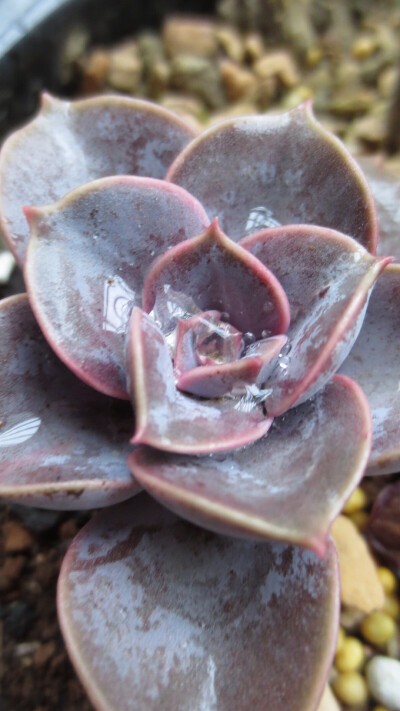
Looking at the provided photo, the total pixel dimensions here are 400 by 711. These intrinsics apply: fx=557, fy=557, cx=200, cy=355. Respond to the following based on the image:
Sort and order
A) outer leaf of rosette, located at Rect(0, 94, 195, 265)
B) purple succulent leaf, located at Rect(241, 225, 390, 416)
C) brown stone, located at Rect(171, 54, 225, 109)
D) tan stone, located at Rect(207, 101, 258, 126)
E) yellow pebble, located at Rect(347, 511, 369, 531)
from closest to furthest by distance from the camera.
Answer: purple succulent leaf, located at Rect(241, 225, 390, 416) < outer leaf of rosette, located at Rect(0, 94, 195, 265) < yellow pebble, located at Rect(347, 511, 369, 531) < tan stone, located at Rect(207, 101, 258, 126) < brown stone, located at Rect(171, 54, 225, 109)

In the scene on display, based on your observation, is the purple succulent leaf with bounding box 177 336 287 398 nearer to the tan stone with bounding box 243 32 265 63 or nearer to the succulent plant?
the succulent plant

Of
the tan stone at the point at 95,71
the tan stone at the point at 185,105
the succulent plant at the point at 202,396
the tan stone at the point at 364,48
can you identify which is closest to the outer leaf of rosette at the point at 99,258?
the succulent plant at the point at 202,396

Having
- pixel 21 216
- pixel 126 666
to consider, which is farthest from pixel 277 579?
pixel 21 216

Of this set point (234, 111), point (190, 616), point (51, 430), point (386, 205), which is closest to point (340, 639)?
point (190, 616)

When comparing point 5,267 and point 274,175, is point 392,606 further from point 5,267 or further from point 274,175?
point 5,267

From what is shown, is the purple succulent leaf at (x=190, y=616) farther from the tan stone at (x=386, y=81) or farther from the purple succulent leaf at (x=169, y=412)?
the tan stone at (x=386, y=81)

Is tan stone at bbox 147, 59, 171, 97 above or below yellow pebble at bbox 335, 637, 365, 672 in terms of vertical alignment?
above

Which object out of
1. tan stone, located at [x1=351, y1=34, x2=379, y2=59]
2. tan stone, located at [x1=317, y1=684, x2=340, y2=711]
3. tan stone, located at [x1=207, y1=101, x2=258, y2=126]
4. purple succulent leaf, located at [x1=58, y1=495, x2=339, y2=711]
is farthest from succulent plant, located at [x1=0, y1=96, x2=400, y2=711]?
tan stone, located at [x1=351, y1=34, x2=379, y2=59]
